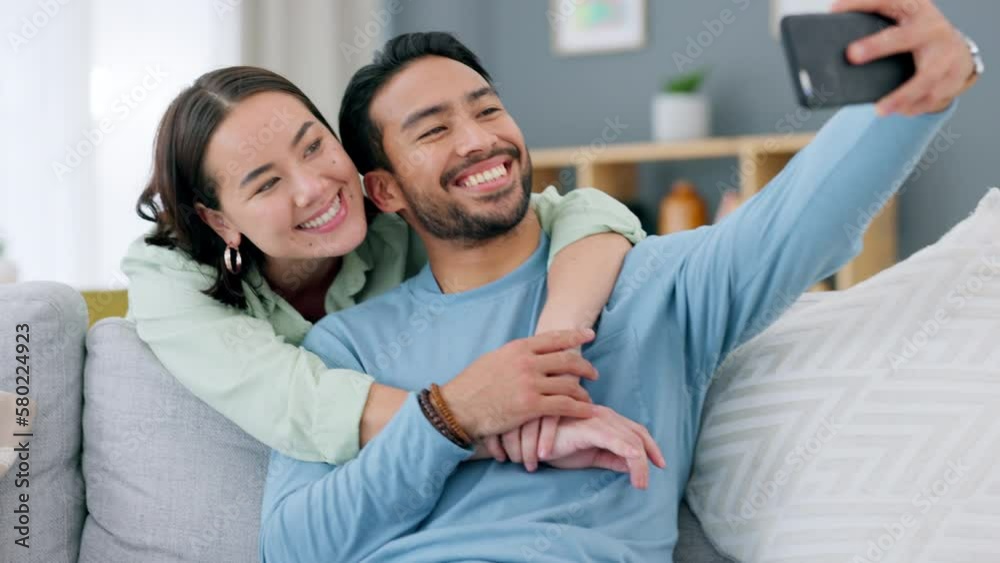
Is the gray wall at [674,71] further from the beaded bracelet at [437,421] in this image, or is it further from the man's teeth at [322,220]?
the beaded bracelet at [437,421]

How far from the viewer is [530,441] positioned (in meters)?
1.34

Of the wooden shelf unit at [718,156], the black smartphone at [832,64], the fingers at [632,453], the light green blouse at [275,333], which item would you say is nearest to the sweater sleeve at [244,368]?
the light green blouse at [275,333]

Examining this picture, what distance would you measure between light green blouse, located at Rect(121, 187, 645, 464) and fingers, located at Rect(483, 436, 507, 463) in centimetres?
16

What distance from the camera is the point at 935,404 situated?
1.30 meters

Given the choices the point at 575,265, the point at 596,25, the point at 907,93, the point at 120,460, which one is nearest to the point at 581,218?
the point at 575,265

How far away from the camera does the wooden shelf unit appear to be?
397 cm

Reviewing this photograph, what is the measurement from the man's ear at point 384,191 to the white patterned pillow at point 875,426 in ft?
1.80

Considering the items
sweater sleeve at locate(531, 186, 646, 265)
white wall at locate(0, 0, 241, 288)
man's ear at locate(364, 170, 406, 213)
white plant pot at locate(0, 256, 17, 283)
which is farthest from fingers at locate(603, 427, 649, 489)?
white wall at locate(0, 0, 241, 288)

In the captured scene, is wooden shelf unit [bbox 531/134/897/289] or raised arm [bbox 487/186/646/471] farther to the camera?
wooden shelf unit [bbox 531/134/897/289]

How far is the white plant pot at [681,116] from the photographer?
4.33 meters

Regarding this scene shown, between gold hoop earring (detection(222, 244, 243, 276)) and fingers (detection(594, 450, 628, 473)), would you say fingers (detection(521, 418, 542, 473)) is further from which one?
gold hoop earring (detection(222, 244, 243, 276))

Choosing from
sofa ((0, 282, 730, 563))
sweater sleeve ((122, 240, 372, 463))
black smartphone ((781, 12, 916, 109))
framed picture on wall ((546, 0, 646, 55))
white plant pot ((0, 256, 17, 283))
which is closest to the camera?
black smartphone ((781, 12, 916, 109))

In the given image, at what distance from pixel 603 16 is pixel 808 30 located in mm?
3878

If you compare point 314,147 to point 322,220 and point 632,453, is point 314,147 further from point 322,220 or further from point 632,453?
point 632,453
